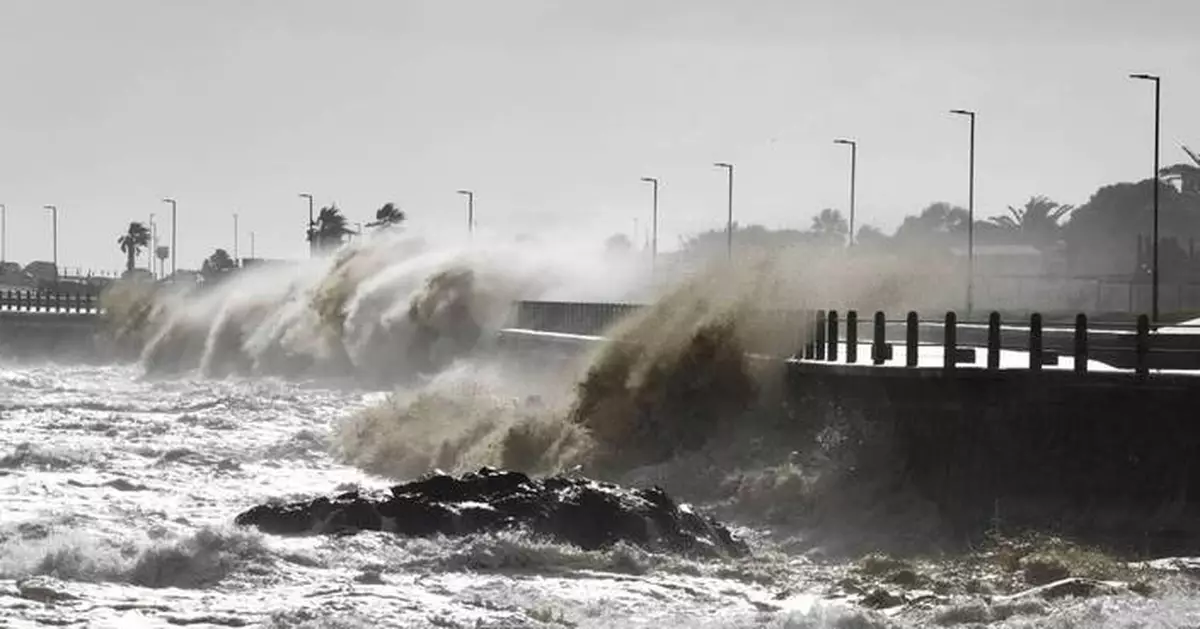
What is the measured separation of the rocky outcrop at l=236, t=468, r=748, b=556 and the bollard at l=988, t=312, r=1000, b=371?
4245mm

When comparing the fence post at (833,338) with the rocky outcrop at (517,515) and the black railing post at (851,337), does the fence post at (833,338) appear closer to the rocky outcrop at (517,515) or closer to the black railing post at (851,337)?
the black railing post at (851,337)

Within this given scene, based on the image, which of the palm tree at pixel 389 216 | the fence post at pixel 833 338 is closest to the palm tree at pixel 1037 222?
the palm tree at pixel 389 216

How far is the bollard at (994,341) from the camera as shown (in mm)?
24250

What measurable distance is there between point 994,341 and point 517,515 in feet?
20.6

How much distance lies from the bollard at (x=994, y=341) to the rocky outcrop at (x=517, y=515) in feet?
13.9

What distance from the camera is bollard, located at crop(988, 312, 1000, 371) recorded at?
955 inches

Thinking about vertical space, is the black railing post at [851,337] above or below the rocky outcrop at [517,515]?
above

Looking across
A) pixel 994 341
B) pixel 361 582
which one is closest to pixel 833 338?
pixel 994 341

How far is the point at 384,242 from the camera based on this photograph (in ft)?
240

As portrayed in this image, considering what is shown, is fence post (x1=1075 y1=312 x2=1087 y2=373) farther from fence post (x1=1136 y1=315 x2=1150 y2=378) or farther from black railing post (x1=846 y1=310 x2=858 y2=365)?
black railing post (x1=846 y1=310 x2=858 y2=365)

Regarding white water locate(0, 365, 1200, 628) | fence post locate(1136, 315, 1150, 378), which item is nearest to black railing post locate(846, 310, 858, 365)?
fence post locate(1136, 315, 1150, 378)

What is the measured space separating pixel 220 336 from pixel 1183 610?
64.0 metres

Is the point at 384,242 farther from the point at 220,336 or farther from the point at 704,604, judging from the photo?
the point at 704,604

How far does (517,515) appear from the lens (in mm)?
22062
